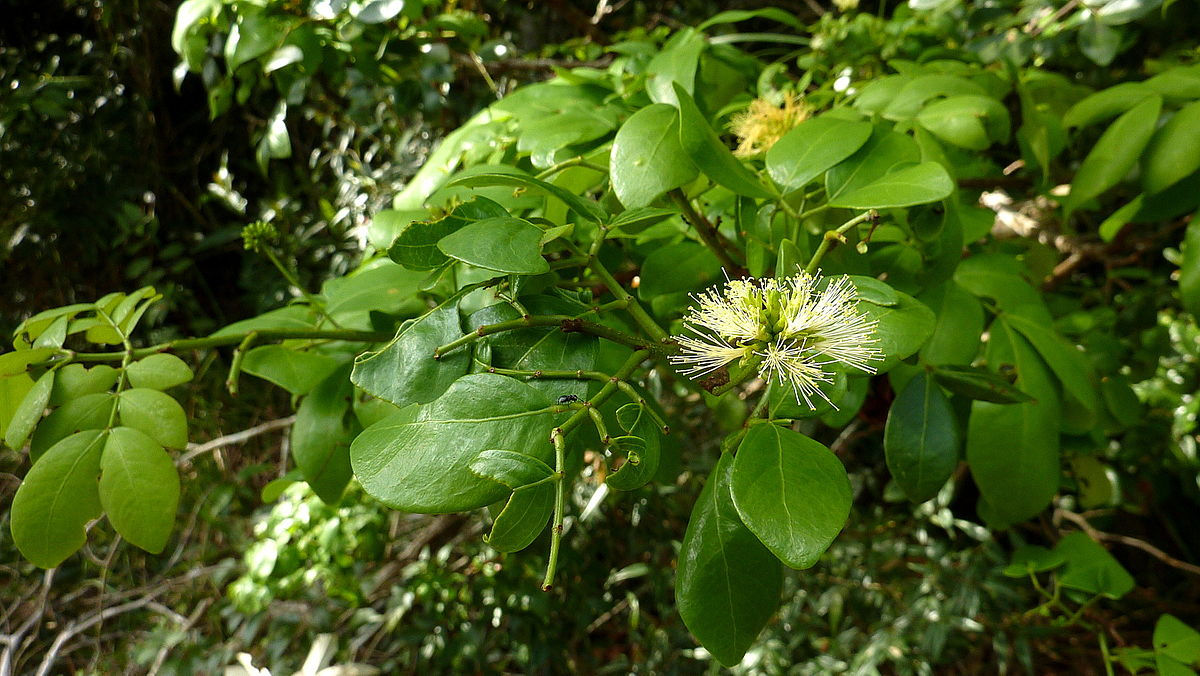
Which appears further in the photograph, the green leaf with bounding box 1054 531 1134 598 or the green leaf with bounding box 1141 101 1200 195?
the green leaf with bounding box 1054 531 1134 598

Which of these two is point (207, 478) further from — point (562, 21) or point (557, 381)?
point (557, 381)

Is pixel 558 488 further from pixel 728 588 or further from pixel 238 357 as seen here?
pixel 238 357

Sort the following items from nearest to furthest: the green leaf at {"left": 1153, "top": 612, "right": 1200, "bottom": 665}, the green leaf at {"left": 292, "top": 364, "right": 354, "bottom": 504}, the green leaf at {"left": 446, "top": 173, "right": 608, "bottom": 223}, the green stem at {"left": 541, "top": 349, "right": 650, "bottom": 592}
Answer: the green stem at {"left": 541, "top": 349, "right": 650, "bottom": 592} < the green leaf at {"left": 446, "top": 173, "right": 608, "bottom": 223} < the green leaf at {"left": 292, "top": 364, "right": 354, "bottom": 504} < the green leaf at {"left": 1153, "top": 612, "right": 1200, "bottom": 665}

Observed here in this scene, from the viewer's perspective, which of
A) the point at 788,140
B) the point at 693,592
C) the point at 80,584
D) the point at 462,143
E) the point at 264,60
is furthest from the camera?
the point at 80,584

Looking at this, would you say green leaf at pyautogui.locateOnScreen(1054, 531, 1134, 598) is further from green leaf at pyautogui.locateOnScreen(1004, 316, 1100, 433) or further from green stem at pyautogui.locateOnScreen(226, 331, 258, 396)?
green stem at pyautogui.locateOnScreen(226, 331, 258, 396)

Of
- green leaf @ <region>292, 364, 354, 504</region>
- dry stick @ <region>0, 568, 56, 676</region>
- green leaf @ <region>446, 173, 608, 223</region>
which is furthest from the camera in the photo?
dry stick @ <region>0, 568, 56, 676</region>

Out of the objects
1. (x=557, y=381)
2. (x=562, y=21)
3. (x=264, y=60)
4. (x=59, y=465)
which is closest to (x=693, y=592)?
(x=557, y=381)

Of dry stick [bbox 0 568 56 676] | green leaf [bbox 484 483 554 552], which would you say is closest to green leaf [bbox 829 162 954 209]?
green leaf [bbox 484 483 554 552]
